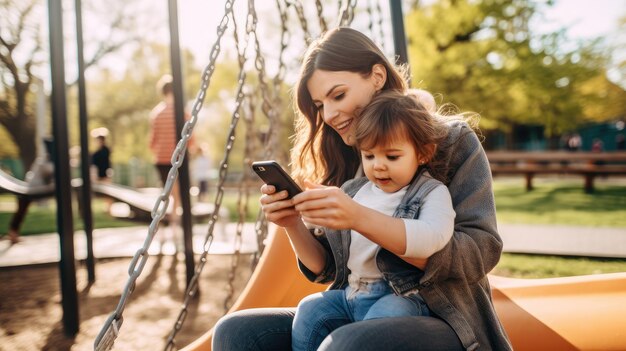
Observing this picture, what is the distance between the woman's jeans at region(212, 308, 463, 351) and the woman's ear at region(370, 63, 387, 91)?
675 mm

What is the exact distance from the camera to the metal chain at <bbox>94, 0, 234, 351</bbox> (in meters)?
1.44

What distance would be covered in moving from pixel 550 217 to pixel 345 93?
266 inches

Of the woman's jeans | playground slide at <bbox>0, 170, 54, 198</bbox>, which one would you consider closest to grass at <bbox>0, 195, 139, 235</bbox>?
playground slide at <bbox>0, 170, 54, 198</bbox>

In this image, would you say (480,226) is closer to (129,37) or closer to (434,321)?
(434,321)

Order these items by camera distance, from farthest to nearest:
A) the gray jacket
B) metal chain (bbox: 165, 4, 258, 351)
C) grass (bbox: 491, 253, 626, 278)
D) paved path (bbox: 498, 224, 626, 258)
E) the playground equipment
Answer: paved path (bbox: 498, 224, 626, 258)
grass (bbox: 491, 253, 626, 278)
metal chain (bbox: 165, 4, 258, 351)
the playground equipment
the gray jacket

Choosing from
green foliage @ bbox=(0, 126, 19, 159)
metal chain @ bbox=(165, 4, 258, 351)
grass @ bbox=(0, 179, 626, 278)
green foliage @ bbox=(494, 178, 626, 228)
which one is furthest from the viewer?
green foliage @ bbox=(0, 126, 19, 159)

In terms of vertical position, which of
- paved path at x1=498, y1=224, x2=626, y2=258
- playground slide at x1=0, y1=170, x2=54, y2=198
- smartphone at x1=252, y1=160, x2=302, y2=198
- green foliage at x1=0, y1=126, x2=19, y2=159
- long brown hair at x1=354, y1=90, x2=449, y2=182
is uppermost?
green foliage at x1=0, y1=126, x2=19, y2=159

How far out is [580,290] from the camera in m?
2.08

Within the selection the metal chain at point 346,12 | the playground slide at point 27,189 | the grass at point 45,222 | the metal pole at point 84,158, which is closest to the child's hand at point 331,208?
the metal chain at point 346,12

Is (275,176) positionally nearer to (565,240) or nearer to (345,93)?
(345,93)

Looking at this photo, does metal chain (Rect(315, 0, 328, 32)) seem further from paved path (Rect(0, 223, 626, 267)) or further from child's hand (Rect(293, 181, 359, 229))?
paved path (Rect(0, 223, 626, 267))

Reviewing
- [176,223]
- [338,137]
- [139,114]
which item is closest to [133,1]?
[139,114]

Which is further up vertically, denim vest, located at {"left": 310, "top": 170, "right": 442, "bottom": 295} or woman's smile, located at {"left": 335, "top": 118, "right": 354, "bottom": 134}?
woman's smile, located at {"left": 335, "top": 118, "right": 354, "bottom": 134}

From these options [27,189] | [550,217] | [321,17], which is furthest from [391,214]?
[550,217]
